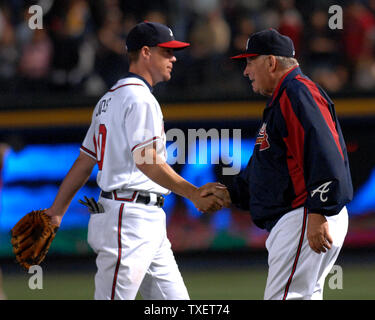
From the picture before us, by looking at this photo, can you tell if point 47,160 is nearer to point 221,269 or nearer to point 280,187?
point 221,269

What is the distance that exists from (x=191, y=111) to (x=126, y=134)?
5.21m

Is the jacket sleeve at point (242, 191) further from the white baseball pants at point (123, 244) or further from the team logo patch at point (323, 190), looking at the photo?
the team logo patch at point (323, 190)

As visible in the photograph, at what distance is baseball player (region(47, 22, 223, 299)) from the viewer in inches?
193

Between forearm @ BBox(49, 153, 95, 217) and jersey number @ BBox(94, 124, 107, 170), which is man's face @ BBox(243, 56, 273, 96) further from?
forearm @ BBox(49, 153, 95, 217)

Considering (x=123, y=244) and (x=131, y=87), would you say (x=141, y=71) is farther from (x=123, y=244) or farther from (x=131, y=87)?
(x=123, y=244)

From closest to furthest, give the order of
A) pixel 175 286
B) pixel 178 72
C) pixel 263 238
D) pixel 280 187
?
pixel 280 187 → pixel 175 286 → pixel 263 238 → pixel 178 72

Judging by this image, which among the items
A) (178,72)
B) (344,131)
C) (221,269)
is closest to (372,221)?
(344,131)

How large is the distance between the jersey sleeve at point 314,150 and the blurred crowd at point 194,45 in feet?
19.2

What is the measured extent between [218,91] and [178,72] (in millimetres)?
1116

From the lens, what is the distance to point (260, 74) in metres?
4.95

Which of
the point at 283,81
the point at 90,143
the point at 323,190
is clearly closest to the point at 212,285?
the point at 90,143

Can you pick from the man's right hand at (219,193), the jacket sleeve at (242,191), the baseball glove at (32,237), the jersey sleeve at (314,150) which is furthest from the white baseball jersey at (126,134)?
the jersey sleeve at (314,150)

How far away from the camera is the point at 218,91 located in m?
10.3

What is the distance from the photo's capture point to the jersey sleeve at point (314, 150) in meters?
4.36
